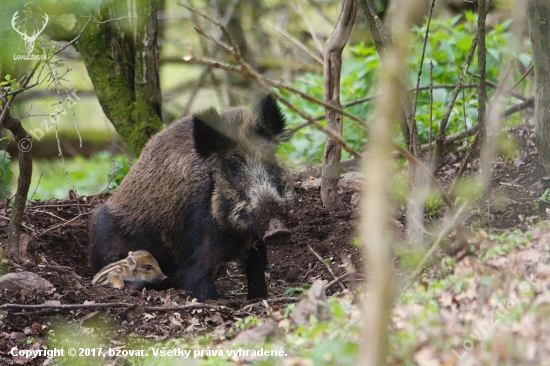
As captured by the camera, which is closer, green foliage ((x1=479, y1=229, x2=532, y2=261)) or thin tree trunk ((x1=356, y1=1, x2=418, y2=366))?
thin tree trunk ((x1=356, y1=1, x2=418, y2=366))

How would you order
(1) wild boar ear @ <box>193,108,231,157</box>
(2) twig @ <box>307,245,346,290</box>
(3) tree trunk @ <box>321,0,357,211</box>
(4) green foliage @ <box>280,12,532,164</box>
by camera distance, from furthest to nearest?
1. (4) green foliage @ <box>280,12,532,164</box>
2. (3) tree trunk @ <box>321,0,357,211</box>
3. (1) wild boar ear @ <box>193,108,231,157</box>
4. (2) twig @ <box>307,245,346,290</box>

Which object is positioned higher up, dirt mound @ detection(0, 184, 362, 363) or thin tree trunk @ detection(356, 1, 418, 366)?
thin tree trunk @ detection(356, 1, 418, 366)

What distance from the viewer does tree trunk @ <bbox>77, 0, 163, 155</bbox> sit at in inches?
334

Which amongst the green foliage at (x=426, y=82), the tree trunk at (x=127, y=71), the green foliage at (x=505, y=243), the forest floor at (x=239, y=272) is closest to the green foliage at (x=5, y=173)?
the forest floor at (x=239, y=272)

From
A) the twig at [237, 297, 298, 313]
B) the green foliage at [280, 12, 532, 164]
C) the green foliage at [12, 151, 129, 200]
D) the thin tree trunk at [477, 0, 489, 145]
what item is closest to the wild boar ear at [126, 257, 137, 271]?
the twig at [237, 297, 298, 313]

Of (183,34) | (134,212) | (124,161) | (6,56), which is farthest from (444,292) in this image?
(183,34)

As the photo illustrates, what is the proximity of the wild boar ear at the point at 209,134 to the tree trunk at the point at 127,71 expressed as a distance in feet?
7.87

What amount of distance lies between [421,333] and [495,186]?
355 centimetres

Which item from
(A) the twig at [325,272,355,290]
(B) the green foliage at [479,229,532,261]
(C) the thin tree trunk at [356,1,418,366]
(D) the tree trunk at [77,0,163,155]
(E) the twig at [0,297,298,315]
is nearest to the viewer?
(C) the thin tree trunk at [356,1,418,366]

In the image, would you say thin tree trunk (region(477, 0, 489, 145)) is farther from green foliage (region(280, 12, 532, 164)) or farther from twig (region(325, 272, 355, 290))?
green foliage (region(280, 12, 532, 164))

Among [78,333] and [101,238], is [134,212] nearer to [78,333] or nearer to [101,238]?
[101,238]

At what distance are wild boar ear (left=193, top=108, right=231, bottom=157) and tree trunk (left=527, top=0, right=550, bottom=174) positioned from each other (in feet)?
9.38

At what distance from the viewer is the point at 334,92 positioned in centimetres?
712

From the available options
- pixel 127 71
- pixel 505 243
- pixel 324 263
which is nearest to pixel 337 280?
pixel 324 263
